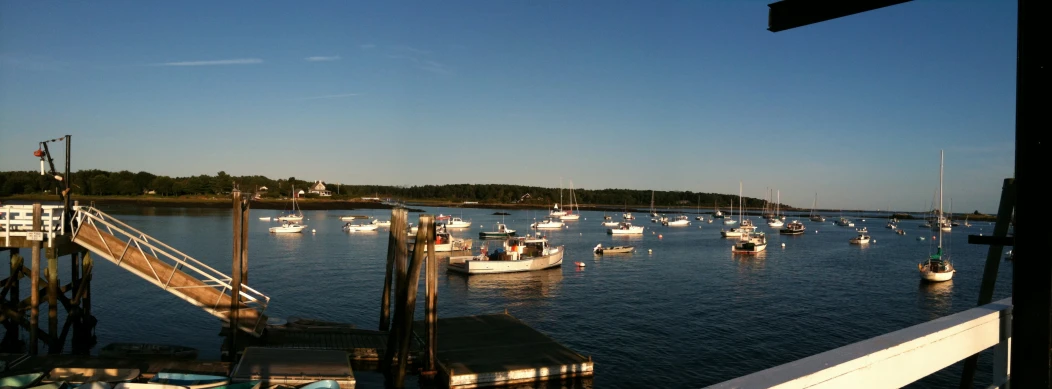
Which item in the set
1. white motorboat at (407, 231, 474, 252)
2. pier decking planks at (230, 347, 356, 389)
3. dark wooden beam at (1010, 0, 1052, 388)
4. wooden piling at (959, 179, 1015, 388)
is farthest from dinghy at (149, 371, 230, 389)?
white motorboat at (407, 231, 474, 252)

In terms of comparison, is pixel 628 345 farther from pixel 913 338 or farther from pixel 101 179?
pixel 101 179

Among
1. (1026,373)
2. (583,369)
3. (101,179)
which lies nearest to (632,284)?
→ (583,369)

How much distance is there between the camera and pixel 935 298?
44.5m

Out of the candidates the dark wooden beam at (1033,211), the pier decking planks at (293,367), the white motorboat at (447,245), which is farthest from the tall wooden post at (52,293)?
the white motorboat at (447,245)

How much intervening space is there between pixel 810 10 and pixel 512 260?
164 ft

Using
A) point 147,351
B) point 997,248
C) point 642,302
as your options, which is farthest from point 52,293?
point 642,302

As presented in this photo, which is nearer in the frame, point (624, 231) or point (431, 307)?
point (431, 307)

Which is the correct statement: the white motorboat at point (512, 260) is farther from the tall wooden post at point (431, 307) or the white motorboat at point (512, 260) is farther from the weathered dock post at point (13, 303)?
the weathered dock post at point (13, 303)

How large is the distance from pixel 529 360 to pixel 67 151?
1714 centimetres

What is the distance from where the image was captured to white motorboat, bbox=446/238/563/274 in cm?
5096

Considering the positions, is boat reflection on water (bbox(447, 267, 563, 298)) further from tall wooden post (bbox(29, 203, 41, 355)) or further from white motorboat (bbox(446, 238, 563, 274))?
tall wooden post (bbox(29, 203, 41, 355))

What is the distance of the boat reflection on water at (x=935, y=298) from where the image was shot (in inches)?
1548

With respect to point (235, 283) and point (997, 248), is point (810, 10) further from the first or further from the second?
point (235, 283)

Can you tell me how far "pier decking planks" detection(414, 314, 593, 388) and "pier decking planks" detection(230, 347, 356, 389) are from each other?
3442 mm
